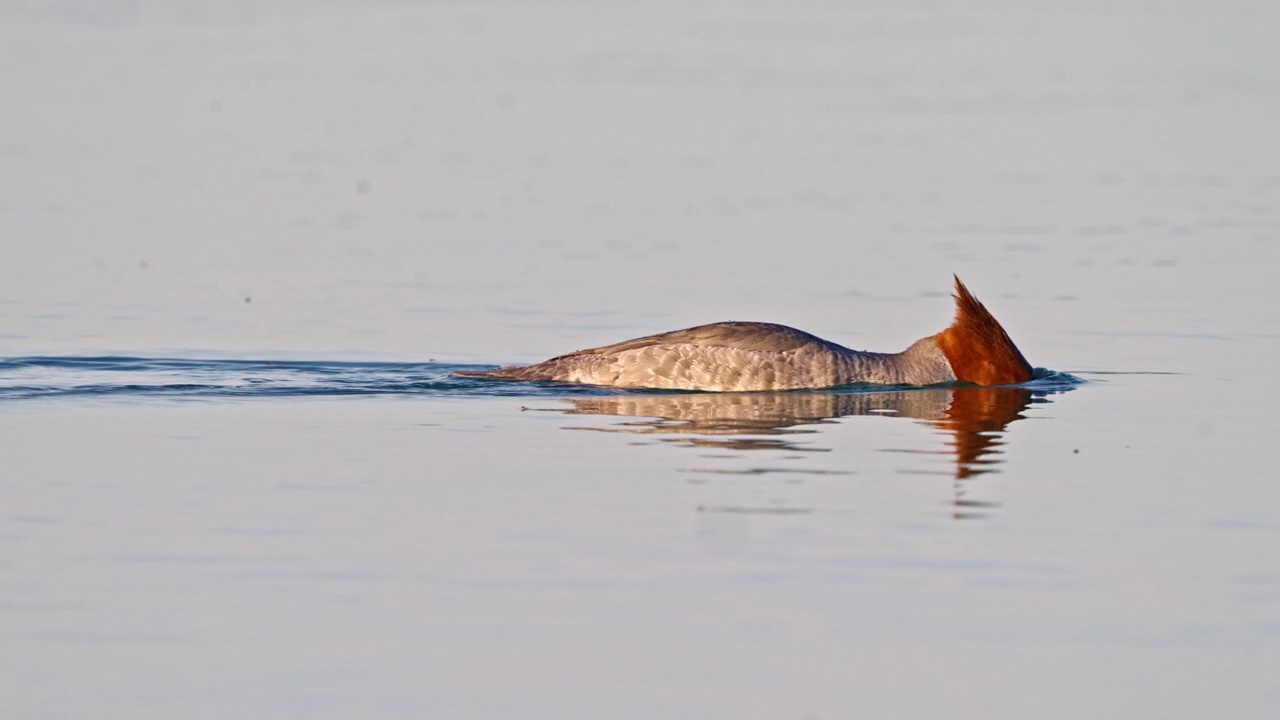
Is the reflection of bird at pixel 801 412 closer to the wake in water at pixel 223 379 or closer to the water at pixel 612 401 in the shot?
the water at pixel 612 401

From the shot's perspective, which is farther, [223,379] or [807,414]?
[223,379]

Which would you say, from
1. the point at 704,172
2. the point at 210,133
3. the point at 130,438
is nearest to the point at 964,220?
the point at 704,172

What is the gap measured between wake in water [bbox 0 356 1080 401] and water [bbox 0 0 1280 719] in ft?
0.20

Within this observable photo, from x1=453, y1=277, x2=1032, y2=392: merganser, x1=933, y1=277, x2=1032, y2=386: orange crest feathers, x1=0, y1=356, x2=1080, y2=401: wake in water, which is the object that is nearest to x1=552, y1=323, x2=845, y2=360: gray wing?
x1=453, y1=277, x2=1032, y2=392: merganser

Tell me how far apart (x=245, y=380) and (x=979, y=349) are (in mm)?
6110

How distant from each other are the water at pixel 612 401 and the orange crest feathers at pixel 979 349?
27cm

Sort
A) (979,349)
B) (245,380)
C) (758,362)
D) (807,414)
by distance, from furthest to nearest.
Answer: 1. (979,349)
2. (758,362)
3. (245,380)
4. (807,414)

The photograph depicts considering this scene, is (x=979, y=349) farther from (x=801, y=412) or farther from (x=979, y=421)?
(x=801, y=412)

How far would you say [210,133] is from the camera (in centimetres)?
2986

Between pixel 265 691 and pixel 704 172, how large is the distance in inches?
811

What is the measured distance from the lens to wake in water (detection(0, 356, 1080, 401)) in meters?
15.6

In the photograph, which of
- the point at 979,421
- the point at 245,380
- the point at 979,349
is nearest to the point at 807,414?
the point at 979,421

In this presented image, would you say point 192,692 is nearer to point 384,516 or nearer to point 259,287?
point 384,516

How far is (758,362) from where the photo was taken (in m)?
17.0
